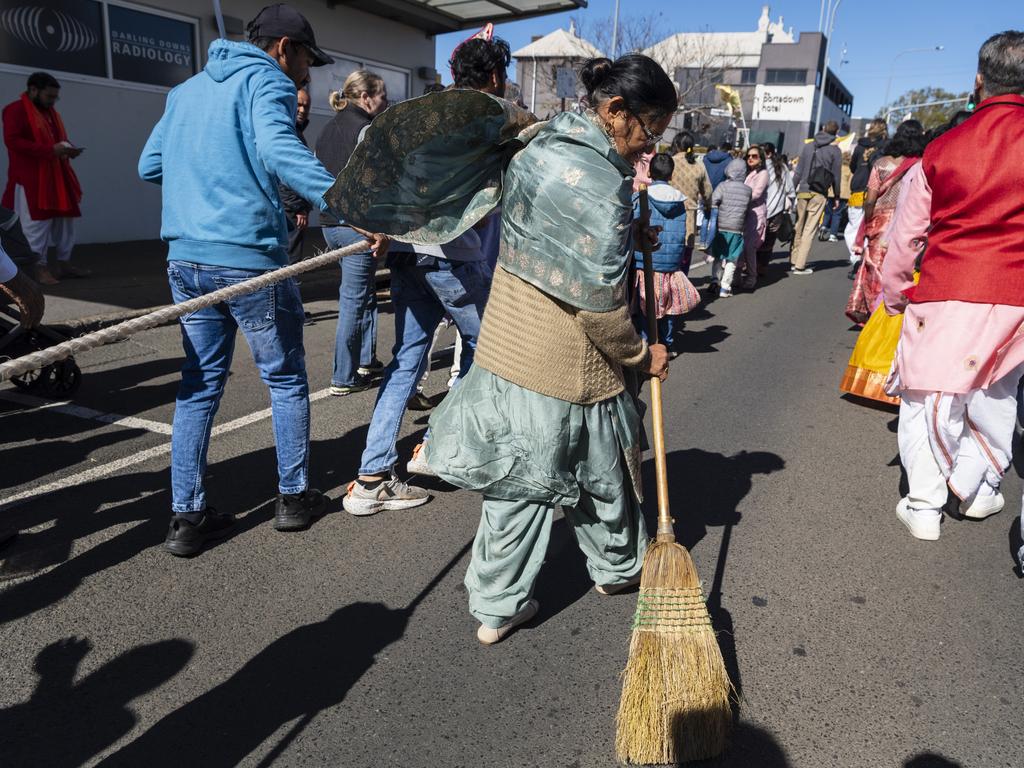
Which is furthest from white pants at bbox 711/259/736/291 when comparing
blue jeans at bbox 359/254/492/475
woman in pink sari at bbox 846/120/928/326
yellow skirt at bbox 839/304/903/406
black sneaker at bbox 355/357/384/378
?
blue jeans at bbox 359/254/492/475

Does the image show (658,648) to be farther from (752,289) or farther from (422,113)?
(752,289)

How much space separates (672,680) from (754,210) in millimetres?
9054

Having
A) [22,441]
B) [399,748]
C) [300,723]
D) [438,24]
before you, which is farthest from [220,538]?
[438,24]

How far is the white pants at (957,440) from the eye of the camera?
344 cm

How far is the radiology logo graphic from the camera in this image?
30.3 feet

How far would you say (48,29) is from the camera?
376 inches

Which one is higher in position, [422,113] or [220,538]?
[422,113]

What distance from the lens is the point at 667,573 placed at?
2.37m

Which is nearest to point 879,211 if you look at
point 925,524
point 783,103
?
point 925,524

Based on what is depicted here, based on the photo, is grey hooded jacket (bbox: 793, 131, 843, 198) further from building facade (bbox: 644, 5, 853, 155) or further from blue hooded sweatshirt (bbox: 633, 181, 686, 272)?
building facade (bbox: 644, 5, 853, 155)

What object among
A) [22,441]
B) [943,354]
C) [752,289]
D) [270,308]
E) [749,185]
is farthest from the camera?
[752,289]

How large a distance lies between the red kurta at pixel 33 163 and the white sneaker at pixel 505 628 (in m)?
7.29

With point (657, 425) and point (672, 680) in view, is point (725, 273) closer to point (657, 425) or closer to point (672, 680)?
point (657, 425)

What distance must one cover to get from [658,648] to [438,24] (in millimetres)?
15275
